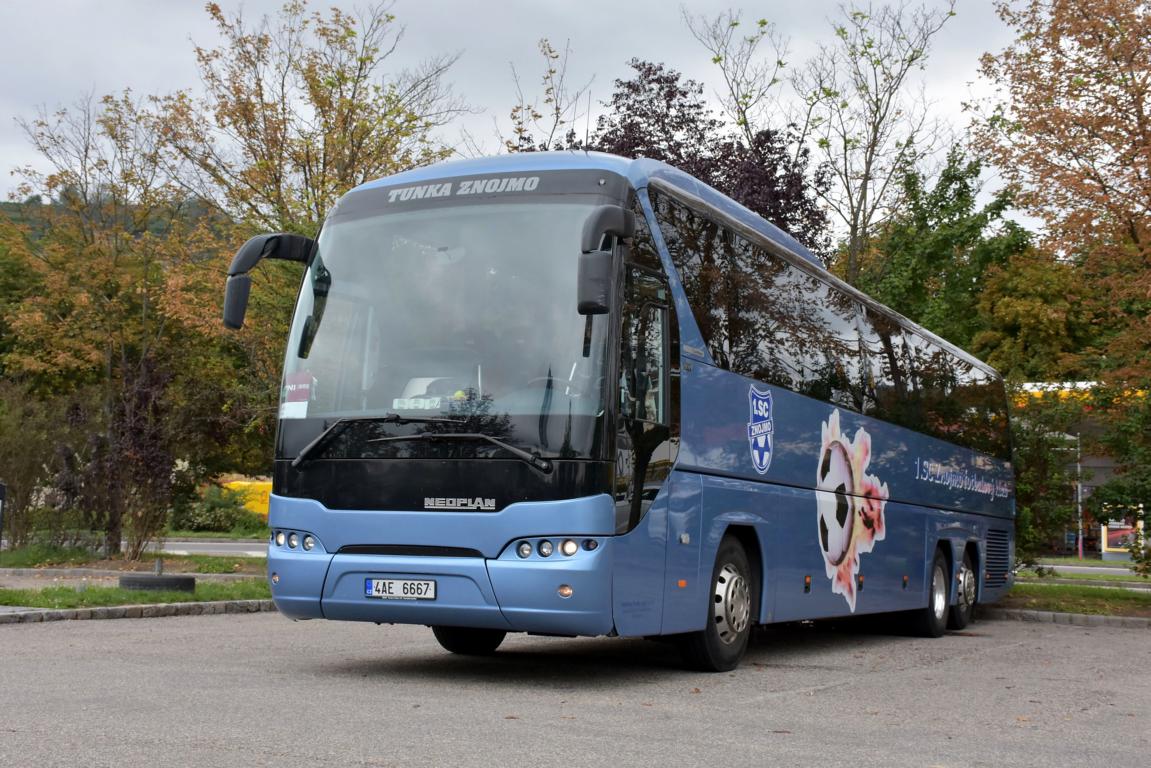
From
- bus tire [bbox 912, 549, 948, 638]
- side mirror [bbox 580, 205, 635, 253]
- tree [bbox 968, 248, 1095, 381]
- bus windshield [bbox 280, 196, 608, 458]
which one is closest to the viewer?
side mirror [bbox 580, 205, 635, 253]

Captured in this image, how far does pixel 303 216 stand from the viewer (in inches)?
998

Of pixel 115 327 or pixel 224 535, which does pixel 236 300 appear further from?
pixel 224 535

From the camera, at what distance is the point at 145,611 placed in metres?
16.0

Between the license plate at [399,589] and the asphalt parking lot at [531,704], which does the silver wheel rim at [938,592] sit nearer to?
the asphalt parking lot at [531,704]

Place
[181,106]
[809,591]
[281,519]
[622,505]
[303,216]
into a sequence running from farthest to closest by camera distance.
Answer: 1. [181,106]
2. [303,216]
3. [809,591]
4. [281,519]
5. [622,505]

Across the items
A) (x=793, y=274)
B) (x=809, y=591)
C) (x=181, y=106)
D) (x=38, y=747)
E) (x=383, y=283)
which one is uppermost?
(x=181, y=106)

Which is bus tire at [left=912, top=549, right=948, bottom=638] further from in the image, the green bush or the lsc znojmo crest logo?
the green bush

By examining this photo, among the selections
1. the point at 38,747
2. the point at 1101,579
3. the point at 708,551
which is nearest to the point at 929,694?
the point at 708,551

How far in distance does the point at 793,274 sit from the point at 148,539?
640 inches

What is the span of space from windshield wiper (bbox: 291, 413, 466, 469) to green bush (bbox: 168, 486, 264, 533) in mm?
38405

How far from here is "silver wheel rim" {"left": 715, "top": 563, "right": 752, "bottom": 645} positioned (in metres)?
11.3

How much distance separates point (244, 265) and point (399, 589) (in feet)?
8.75

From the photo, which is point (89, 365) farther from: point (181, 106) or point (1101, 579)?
point (1101, 579)

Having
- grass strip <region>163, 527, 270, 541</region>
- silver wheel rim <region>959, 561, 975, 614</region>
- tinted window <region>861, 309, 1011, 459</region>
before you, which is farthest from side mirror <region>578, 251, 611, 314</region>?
grass strip <region>163, 527, 270, 541</region>
